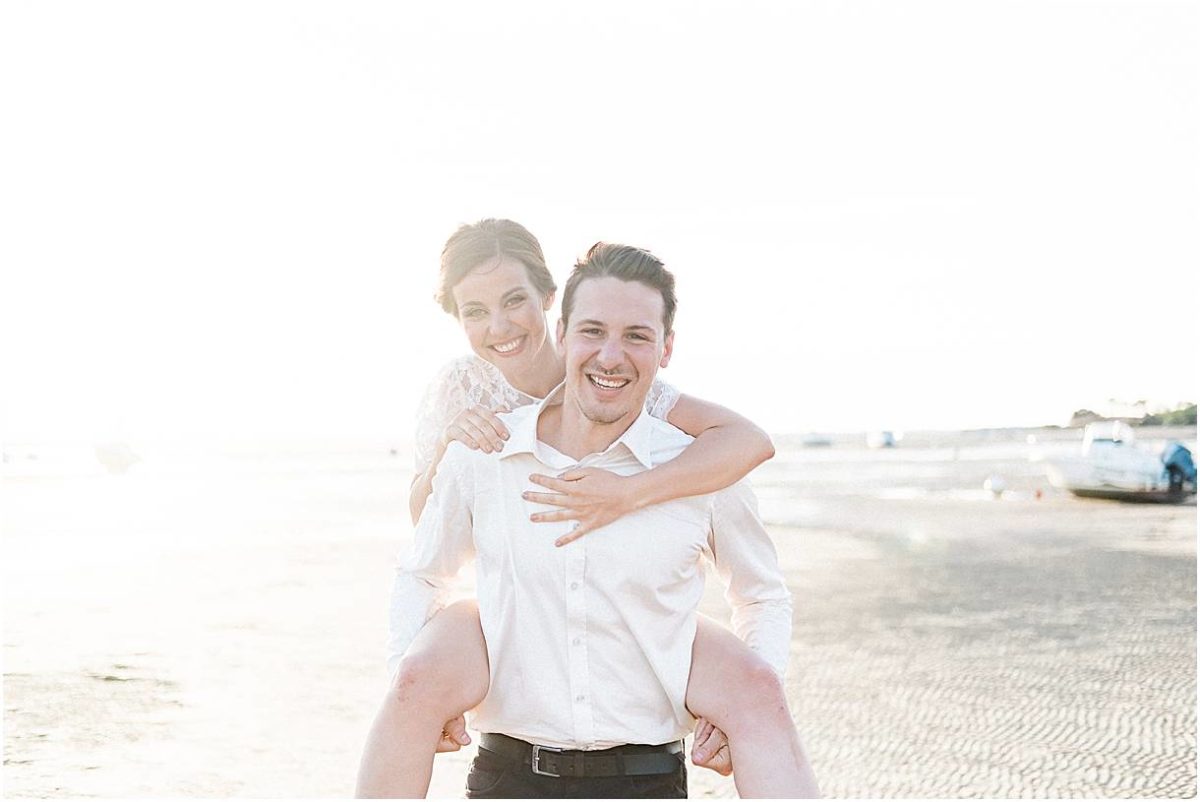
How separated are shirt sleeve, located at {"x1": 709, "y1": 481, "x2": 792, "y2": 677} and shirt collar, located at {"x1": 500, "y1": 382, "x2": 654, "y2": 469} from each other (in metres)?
0.26

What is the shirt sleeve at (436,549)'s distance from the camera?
338cm

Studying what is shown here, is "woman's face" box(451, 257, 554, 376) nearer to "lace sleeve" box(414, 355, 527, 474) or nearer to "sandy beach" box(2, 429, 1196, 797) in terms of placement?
"lace sleeve" box(414, 355, 527, 474)

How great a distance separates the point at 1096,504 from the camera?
2853cm

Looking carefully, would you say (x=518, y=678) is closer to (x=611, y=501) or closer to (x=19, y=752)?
(x=611, y=501)

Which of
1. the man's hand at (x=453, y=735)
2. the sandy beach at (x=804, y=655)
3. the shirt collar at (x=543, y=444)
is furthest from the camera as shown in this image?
the sandy beach at (x=804, y=655)

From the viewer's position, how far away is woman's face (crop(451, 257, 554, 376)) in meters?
4.26

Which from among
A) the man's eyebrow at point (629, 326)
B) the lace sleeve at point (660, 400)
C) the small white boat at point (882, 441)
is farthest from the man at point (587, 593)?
the small white boat at point (882, 441)

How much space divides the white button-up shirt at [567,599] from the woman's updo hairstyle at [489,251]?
1033 mm

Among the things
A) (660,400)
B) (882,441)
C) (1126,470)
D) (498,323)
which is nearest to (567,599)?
(660,400)

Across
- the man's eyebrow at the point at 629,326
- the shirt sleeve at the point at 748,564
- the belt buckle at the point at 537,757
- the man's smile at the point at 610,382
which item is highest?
the man's eyebrow at the point at 629,326

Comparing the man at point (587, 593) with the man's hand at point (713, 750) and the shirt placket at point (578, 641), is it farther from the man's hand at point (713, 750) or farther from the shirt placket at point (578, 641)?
the man's hand at point (713, 750)

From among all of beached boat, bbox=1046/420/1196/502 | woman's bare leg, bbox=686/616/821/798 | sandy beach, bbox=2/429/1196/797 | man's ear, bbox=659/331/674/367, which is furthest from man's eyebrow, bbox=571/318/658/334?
beached boat, bbox=1046/420/1196/502

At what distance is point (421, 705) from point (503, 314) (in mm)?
1613

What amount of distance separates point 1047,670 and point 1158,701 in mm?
1181
